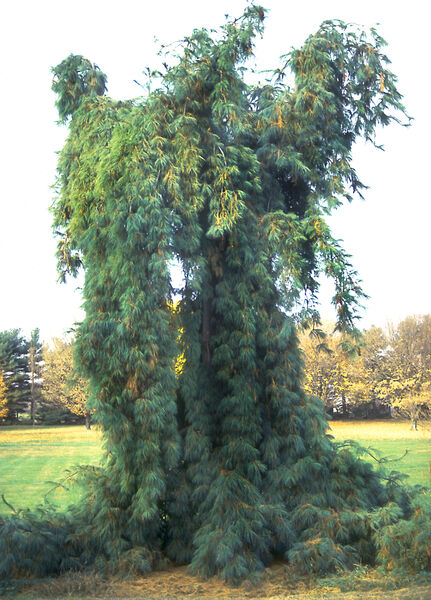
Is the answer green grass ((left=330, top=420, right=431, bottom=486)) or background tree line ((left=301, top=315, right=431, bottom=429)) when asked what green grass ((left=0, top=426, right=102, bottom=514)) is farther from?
background tree line ((left=301, top=315, right=431, bottom=429))

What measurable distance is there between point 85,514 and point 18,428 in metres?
17.5

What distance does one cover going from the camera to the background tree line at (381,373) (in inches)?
875

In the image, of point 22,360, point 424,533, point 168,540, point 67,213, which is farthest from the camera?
point 22,360

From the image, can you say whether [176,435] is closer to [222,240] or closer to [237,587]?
[237,587]

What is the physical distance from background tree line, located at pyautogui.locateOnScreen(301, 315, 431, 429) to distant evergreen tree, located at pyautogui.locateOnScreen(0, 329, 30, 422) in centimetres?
1024

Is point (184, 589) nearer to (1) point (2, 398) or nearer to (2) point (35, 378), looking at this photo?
(1) point (2, 398)

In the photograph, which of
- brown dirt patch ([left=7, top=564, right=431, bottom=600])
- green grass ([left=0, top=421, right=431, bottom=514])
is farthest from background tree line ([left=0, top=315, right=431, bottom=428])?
brown dirt patch ([left=7, top=564, right=431, bottom=600])

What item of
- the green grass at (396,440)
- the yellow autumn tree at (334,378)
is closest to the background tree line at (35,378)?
the yellow autumn tree at (334,378)

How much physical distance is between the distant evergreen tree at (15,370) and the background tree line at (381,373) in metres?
10.2

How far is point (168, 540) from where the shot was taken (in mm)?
7484

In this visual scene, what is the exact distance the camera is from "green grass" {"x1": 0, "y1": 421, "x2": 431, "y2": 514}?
13.9 meters

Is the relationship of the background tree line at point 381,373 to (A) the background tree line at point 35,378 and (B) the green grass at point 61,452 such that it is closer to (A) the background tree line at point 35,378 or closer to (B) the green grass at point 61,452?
(B) the green grass at point 61,452

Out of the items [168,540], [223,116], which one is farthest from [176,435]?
[223,116]

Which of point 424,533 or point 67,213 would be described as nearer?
point 424,533
